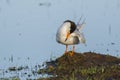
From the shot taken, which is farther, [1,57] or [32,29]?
[32,29]

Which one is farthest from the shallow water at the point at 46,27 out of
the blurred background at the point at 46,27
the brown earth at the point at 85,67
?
the brown earth at the point at 85,67

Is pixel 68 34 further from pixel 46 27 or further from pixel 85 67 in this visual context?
pixel 46 27

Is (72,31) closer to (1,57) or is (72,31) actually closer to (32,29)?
(1,57)

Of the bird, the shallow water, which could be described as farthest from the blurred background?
the bird

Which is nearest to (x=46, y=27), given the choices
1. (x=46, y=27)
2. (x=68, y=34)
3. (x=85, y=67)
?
(x=46, y=27)

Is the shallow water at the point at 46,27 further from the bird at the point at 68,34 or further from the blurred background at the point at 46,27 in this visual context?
the bird at the point at 68,34

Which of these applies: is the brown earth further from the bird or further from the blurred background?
the blurred background

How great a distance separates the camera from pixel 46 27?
14.4 m

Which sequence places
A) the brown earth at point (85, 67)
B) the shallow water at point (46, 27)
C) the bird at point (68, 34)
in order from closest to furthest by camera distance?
1. the brown earth at point (85, 67)
2. the bird at point (68, 34)
3. the shallow water at point (46, 27)

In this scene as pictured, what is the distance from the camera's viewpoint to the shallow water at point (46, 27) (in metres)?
11.2

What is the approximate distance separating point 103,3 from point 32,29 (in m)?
5.35

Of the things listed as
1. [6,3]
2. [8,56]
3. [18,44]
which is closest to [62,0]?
[6,3]

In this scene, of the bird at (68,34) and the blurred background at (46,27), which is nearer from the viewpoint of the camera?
the bird at (68,34)

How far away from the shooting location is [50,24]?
1484cm
